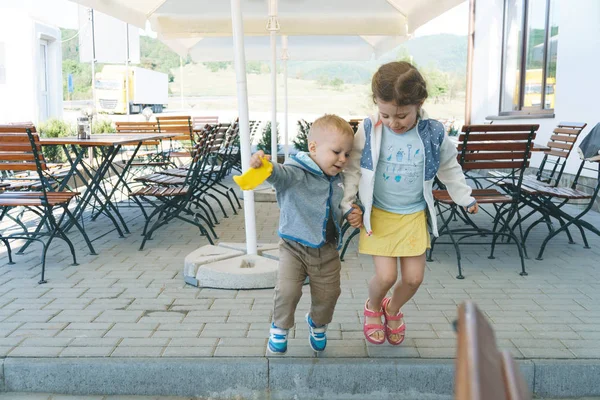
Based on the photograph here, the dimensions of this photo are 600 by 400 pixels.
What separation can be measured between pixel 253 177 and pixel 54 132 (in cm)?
919

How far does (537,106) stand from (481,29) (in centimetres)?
331

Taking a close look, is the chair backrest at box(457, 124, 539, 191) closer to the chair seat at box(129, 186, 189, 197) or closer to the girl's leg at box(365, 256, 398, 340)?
the girl's leg at box(365, 256, 398, 340)

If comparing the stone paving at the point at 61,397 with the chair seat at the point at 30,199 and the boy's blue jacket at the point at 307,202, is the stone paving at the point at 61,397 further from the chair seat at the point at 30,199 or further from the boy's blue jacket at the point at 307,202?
the chair seat at the point at 30,199

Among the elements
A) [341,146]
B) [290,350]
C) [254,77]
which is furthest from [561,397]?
[254,77]

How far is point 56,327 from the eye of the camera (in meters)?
3.81

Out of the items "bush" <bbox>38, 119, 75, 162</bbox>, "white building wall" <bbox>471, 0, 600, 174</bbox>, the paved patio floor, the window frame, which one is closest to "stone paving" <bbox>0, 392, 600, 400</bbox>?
the paved patio floor

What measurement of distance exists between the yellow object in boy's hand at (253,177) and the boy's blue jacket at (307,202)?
0.28 metres

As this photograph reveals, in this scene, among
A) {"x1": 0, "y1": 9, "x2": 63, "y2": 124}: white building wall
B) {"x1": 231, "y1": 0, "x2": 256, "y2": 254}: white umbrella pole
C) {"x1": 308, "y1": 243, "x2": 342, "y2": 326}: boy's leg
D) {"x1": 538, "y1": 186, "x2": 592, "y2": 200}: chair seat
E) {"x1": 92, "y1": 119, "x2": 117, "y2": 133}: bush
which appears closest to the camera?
{"x1": 308, "y1": 243, "x2": 342, "y2": 326}: boy's leg

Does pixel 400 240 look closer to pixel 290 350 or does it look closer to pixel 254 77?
pixel 290 350

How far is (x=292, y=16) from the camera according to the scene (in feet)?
27.9

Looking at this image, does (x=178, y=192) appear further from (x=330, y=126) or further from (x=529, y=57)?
(x=529, y=57)

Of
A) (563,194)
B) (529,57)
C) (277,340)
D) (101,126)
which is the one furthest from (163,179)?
(529,57)

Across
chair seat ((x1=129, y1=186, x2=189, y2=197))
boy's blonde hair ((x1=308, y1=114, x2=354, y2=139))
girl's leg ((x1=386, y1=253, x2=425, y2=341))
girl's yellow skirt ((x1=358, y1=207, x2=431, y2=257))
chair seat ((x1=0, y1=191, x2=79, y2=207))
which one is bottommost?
girl's leg ((x1=386, y1=253, x2=425, y2=341))

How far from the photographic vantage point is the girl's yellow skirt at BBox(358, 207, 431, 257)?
322cm
